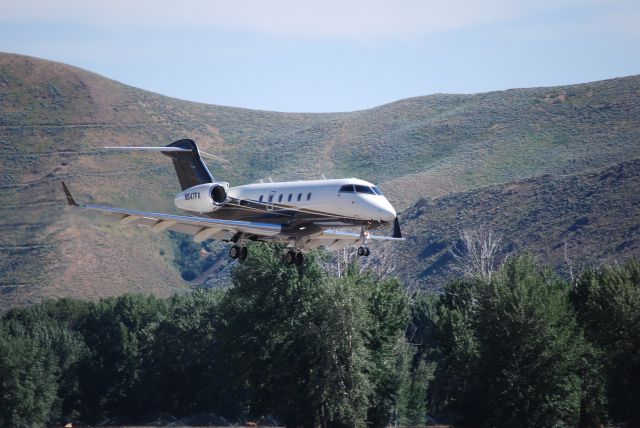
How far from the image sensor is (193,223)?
4238cm

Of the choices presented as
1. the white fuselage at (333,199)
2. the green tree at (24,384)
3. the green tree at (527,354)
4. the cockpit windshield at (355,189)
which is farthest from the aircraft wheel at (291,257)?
the green tree at (24,384)

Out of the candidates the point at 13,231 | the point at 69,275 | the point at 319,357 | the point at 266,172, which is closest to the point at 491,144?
the point at 266,172

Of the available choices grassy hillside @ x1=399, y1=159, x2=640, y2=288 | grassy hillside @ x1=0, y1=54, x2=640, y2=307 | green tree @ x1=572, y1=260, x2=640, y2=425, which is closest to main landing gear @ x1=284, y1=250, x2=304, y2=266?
green tree @ x1=572, y1=260, x2=640, y2=425

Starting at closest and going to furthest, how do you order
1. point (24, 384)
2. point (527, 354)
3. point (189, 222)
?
point (189, 222) → point (527, 354) → point (24, 384)

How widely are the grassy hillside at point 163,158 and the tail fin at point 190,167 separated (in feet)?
168

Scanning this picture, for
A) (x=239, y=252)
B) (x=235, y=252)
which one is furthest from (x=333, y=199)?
(x=235, y=252)

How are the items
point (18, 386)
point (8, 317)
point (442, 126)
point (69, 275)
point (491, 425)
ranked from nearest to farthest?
point (491, 425) → point (18, 386) → point (8, 317) → point (69, 275) → point (442, 126)

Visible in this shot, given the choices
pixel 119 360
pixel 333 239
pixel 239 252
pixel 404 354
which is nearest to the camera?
pixel 239 252

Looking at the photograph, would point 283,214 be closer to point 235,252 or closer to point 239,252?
point 239,252

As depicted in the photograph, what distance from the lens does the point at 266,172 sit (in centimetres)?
17888

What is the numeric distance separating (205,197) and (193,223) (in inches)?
91.7

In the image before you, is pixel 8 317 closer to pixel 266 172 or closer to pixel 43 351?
pixel 43 351

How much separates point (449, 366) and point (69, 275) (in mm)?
65683

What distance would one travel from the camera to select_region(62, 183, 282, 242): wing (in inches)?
1644
